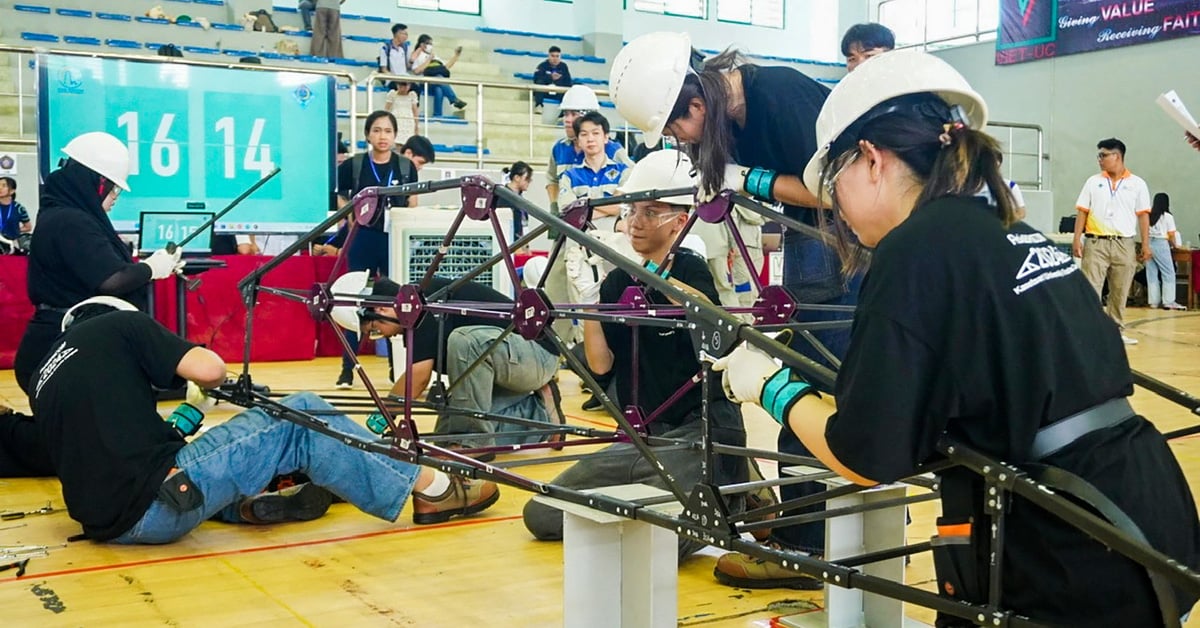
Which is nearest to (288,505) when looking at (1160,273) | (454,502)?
(454,502)

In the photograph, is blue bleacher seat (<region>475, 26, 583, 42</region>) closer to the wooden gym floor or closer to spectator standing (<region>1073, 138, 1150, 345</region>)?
spectator standing (<region>1073, 138, 1150, 345</region>)

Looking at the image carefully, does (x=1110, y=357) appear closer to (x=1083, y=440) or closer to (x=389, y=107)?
(x=1083, y=440)

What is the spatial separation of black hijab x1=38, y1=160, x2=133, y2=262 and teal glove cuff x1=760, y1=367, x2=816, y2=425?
469 cm

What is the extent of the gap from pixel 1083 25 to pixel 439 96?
34.8ft

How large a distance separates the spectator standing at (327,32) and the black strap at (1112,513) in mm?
17305

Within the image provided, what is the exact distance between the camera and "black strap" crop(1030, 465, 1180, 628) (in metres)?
1.69

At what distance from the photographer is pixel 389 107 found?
1347cm

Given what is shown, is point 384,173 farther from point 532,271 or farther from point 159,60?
point 159,60

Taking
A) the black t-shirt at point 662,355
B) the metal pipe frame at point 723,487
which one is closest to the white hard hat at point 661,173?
the black t-shirt at point 662,355

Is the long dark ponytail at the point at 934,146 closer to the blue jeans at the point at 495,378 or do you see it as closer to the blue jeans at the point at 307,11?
the blue jeans at the point at 495,378

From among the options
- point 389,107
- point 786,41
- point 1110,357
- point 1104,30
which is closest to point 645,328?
point 1110,357

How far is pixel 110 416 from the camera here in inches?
149

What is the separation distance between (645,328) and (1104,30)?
57.1ft

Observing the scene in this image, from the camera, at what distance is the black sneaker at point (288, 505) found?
433 cm
